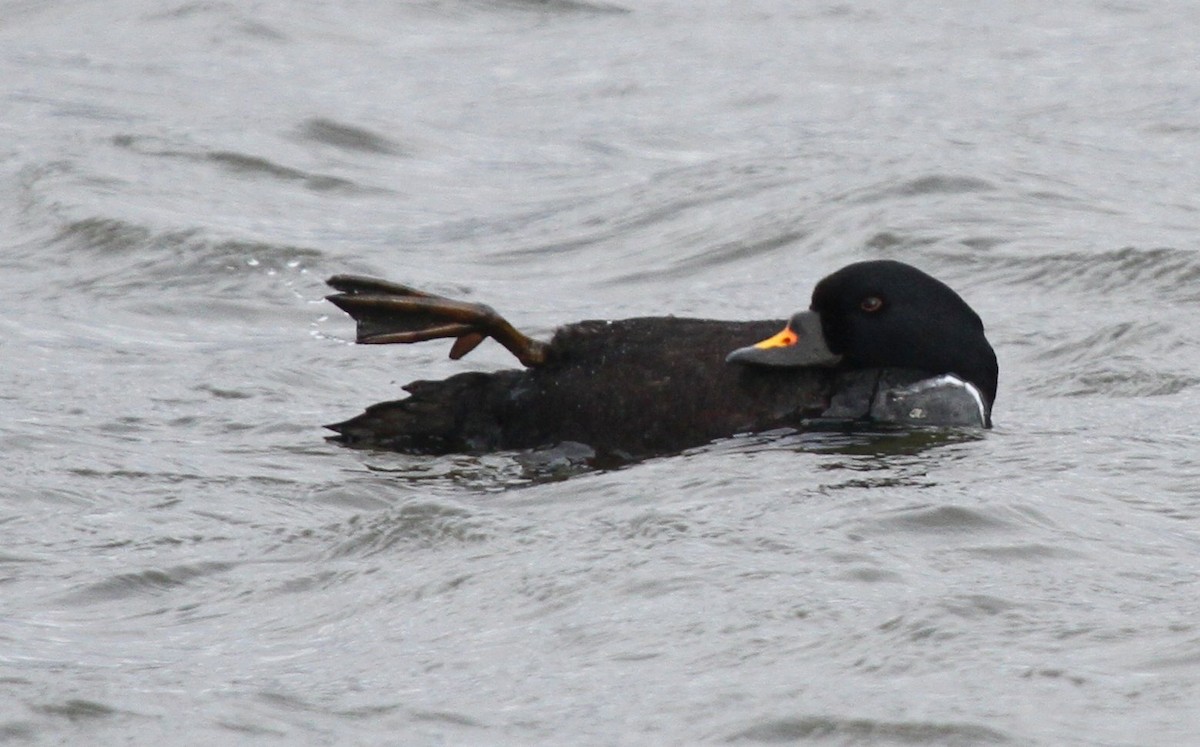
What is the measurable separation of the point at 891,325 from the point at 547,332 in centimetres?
282

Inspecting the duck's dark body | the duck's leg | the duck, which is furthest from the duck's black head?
the duck's leg

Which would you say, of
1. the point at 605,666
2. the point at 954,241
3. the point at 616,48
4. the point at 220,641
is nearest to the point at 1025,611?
the point at 605,666

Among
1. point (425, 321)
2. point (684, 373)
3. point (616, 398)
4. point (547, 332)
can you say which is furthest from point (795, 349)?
point (547, 332)

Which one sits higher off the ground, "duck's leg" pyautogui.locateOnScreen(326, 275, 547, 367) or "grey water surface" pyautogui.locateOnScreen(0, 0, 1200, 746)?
"duck's leg" pyautogui.locateOnScreen(326, 275, 547, 367)

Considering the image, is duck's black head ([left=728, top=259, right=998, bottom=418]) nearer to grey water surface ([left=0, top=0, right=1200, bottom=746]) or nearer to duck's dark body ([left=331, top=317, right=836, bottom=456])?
duck's dark body ([left=331, top=317, right=836, bottom=456])

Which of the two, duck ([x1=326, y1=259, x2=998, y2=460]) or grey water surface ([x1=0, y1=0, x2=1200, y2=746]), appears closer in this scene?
grey water surface ([x1=0, y1=0, x2=1200, y2=746])

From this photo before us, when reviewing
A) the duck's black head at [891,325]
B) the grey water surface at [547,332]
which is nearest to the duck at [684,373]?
the duck's black head at [891,325]

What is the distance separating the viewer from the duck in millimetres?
6777

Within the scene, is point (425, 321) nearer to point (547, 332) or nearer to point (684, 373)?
point (684, 373)

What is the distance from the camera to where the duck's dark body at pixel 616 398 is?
6742 mm

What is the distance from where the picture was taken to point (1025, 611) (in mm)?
5141

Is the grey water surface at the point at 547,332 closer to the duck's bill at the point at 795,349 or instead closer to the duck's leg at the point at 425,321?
the duck's bill at the point at 795,349

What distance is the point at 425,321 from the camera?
703cm

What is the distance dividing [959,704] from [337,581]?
1.73 meters
